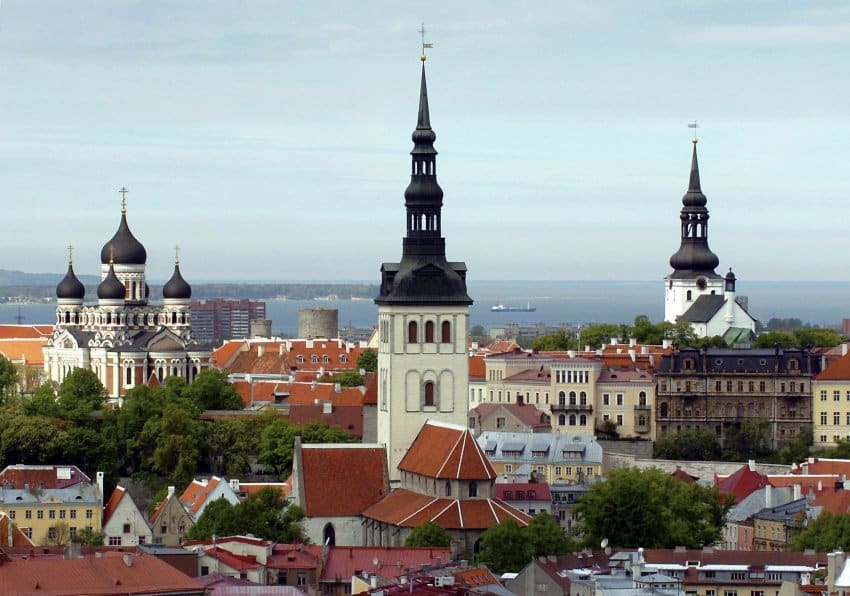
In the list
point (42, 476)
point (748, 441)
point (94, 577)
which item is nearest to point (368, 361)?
point (748, 441)

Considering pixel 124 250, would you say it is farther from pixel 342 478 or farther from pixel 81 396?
pixel 342 478

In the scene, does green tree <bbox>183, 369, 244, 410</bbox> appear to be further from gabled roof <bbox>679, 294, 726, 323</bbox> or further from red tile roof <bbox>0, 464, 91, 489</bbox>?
gabled roof <bbox>679, 294, 726, 323</bbox>

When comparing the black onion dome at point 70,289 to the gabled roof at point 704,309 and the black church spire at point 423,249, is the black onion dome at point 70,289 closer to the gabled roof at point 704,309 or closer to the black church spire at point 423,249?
the gabled roof at point 704,309

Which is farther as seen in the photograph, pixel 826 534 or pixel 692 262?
pixel 692 262

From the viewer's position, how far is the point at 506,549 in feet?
300

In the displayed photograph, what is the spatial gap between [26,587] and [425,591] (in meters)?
10.5

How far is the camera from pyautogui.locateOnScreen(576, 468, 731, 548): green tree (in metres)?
98.9

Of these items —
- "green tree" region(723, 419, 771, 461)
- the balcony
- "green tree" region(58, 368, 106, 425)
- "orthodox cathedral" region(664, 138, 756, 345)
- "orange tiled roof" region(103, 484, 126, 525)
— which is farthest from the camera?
"orthodox cathedral" region(664, 138, 756, 345)

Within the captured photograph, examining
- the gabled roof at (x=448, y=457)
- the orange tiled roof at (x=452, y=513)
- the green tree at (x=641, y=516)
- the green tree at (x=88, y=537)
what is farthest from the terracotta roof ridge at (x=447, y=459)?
the green tree at (x=88, y=537)

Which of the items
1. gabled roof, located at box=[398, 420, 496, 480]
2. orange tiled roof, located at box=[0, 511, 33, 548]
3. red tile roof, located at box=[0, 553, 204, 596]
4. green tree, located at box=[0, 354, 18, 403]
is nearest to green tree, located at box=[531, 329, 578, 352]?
green tree, located at box=[0, 354, 18, 403]

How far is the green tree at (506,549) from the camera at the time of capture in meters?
90.6

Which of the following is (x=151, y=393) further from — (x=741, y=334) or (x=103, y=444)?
(x=741, y=334)

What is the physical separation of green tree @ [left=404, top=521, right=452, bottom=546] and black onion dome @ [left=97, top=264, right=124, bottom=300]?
66563 millimetres

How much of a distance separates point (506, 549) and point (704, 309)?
2942 inches
